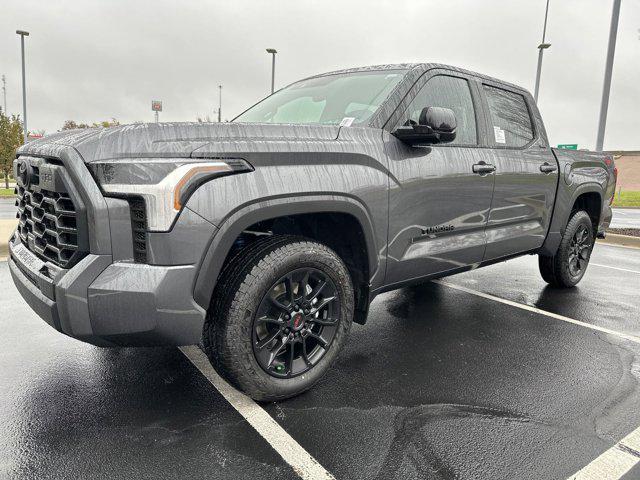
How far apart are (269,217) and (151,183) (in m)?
0.58

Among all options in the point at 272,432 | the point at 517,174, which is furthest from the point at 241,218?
the point at 517,174

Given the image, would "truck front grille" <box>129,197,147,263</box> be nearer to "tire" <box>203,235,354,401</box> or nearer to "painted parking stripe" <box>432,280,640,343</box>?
"tire" <box>203,235,354,401</box>

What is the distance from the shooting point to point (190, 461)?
6.88ft

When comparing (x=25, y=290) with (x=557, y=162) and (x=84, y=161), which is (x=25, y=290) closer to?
(x=84, y=161)

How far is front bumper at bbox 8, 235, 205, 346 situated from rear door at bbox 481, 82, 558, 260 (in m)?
2.58

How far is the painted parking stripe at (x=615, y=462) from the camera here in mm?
2062

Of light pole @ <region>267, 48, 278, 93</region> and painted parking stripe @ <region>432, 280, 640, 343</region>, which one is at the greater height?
light pole @ <region>267, 48, 278, 93</region>

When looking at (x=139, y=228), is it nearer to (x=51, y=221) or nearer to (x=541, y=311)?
(x=51, y=221)

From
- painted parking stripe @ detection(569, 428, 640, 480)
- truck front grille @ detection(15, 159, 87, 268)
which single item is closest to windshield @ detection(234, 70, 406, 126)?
truck front grille @ detection(15, 159, 87, 268)

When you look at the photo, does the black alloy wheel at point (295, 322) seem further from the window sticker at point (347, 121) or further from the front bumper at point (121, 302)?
the window sticker at point (347, 121)

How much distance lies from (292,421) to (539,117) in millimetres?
3863

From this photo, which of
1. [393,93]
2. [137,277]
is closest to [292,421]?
[137,277]

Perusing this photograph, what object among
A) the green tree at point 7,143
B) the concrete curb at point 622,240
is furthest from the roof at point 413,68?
the green tree at point 7,143

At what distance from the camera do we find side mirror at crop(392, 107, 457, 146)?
9.08 feet
